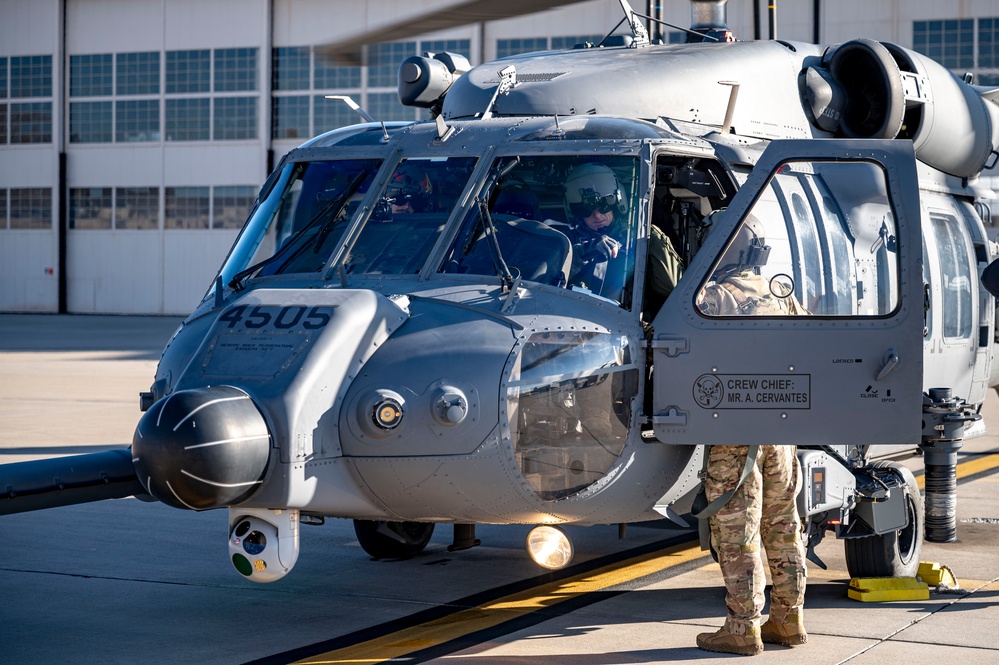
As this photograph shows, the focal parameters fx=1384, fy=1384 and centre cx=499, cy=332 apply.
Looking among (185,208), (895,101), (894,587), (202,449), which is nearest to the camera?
(202,449)

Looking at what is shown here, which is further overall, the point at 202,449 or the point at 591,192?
the point at 591,192

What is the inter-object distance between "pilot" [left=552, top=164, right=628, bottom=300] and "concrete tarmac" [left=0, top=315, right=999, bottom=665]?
172cm

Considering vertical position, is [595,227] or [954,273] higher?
[595,227]

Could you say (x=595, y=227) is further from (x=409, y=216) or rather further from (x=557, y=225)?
(x=409, y=216)

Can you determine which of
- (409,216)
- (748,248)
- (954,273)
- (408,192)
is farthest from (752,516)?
(954,273)

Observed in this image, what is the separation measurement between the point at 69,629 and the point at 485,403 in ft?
8.32

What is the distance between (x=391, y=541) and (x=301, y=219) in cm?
237

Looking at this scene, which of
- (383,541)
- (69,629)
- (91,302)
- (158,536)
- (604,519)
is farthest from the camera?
(91,302)

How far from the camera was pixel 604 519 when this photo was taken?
6.34 meters

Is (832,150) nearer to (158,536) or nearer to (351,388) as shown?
(351,388)

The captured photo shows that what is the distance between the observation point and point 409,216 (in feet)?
22.7

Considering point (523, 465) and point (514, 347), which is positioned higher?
point (514, 347)

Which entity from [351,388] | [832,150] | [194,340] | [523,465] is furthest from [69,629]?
[832,150]

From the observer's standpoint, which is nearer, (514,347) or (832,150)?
(514,347)
